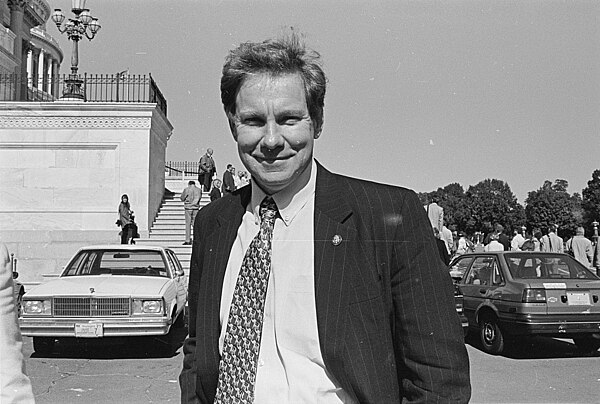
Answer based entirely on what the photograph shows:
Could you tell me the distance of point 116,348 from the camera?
7609 millimetres

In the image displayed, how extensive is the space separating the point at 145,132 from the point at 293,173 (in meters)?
14.1

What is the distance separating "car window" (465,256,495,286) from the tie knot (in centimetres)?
631

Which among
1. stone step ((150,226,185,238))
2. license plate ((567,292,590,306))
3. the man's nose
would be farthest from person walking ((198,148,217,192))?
stone step ((150,226,185,238))

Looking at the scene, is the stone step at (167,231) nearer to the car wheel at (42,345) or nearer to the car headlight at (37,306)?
the car wheel at (42,345)

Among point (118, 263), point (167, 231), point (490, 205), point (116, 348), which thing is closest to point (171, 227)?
point (167, 231)

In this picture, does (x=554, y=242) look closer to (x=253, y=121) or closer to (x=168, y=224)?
(x=168, y=224)

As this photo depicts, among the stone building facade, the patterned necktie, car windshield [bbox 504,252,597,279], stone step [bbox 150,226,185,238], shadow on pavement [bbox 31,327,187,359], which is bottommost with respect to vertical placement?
shadow on pavement [bbox 31,327,187,359]

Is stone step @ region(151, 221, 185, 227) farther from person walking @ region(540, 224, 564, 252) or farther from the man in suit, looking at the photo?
the man in suit

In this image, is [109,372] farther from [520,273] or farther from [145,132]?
[145,132]

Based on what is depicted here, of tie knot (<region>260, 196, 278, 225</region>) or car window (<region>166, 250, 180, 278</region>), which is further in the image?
car window (<region>166, 250, 180, 278</region>)

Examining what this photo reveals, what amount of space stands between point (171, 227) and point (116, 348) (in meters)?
7.63

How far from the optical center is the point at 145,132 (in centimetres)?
1545

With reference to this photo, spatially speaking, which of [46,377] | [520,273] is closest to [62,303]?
[46,377]

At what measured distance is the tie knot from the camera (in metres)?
1.92
